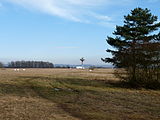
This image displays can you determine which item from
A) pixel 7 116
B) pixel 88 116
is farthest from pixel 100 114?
pixel 7 116

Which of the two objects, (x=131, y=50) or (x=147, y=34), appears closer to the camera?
(x=131, y=50)

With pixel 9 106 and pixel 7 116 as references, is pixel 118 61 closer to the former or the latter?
pixel 9 106

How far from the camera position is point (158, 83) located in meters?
20.7

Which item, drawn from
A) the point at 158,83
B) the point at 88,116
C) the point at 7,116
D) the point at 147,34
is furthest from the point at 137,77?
the point at 7,116

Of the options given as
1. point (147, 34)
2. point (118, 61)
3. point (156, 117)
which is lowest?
point (156, 117)

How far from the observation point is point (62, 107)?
1034cm

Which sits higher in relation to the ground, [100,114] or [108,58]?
[108,58]

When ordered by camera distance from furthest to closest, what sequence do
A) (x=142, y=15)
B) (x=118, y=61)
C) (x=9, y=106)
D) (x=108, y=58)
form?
(x=108, y=58) < (x=142, y=15) < (x=118, y=61) < (x=9, y=106)

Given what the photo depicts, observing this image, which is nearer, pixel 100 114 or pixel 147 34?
pixel 100 114

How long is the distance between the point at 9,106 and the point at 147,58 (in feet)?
44.1

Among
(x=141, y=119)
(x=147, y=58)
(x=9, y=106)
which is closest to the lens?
(x=141, y=119)

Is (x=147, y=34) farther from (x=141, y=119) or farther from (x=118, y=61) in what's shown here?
(x=141, y=119)

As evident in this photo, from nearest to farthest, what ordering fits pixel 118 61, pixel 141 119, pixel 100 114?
pixel 141 119, pixel 100 114, pixel 118 61

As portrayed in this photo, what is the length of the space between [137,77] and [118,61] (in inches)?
90.0
